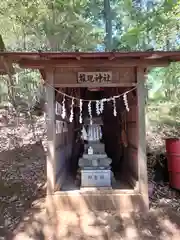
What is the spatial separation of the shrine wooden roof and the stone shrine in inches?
69.1

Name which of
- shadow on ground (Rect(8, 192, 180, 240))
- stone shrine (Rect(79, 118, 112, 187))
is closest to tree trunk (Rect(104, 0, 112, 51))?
stone shrine (Rect(79, 118, 112, 187))

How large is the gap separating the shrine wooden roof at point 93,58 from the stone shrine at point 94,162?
1.75 m

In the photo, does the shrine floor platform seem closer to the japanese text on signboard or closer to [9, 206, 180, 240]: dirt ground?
[9, 206, 180, 240]: dirt ground

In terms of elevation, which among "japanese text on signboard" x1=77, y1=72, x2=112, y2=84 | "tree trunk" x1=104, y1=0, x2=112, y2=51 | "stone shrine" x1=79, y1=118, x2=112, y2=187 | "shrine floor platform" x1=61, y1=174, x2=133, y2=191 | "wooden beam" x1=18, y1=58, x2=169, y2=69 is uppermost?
"tree trunk" x1=104, y1=0, x2=112, y2=51

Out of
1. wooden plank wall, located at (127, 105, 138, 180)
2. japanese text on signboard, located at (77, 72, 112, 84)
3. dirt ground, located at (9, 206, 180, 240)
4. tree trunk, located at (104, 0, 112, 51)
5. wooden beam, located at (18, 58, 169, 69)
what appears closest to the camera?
dirt ground, located at (9, 206, 180, 240)

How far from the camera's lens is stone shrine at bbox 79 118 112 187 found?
197 inches

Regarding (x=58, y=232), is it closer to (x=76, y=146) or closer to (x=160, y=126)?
(x=76, y=146)

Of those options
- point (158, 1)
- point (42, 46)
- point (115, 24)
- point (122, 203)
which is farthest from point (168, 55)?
point (115, 24)

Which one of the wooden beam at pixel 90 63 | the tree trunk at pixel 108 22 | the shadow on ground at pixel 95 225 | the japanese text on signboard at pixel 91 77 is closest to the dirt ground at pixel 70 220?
the shadow on ground at pixel 95 225

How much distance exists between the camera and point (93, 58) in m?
4.33

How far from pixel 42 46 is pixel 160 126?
5.81m

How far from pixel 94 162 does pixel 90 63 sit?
1963 mm

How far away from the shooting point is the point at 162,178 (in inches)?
227

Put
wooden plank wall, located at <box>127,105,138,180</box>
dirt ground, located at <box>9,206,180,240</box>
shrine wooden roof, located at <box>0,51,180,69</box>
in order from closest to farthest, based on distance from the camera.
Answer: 1. dirt ground, located at <box>9,206,180,240</box>
2. shrine wooden roof, located at <box>0,51,180,69</box>
3. wooden plank wall, located at <box>127,105,138,180</box>
